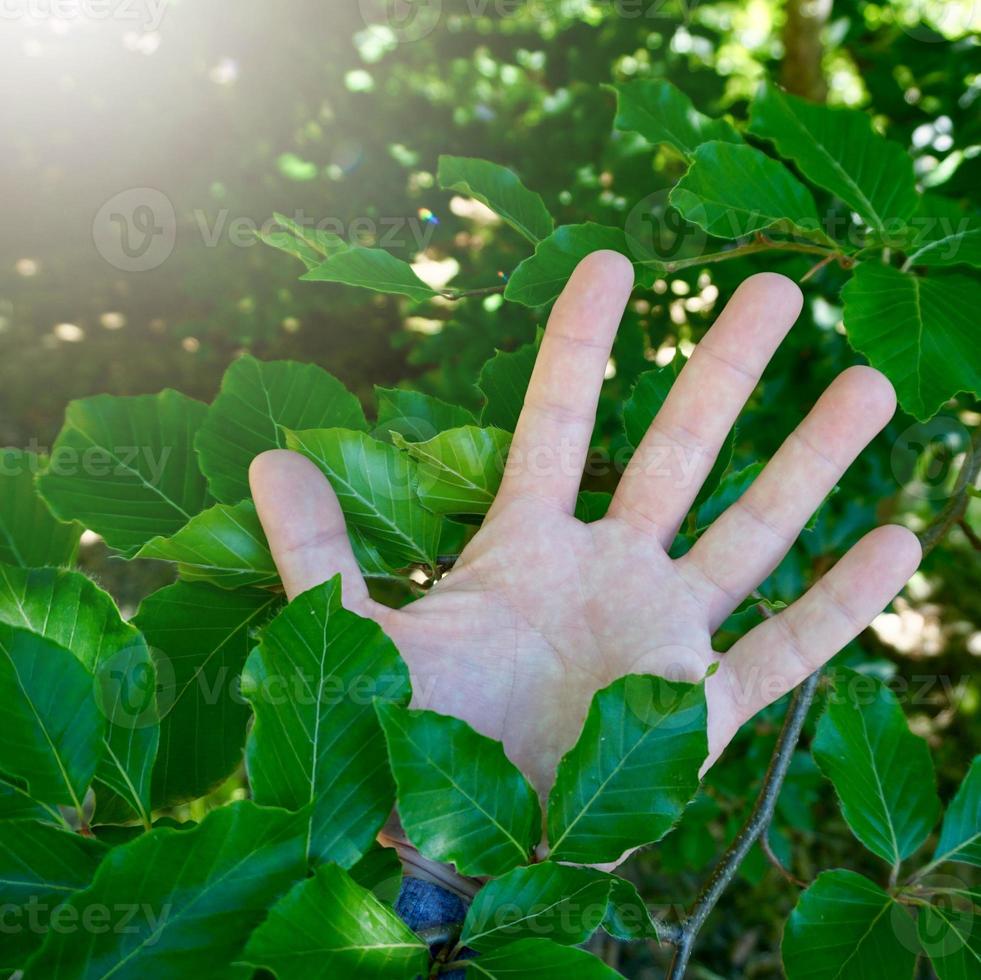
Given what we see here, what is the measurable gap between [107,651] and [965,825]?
0.74 m

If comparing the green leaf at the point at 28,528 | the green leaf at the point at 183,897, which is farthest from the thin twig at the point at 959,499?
the green leaf at the point at 28,528

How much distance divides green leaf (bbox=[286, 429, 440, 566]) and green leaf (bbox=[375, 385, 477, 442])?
0.31 ft

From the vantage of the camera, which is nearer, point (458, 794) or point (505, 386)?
point (458, 794)

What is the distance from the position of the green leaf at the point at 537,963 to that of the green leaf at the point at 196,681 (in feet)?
0.91

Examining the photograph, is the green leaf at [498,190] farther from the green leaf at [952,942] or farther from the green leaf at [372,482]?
the green leaf at [952,942]

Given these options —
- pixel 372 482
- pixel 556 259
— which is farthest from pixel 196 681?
pixel 556 259

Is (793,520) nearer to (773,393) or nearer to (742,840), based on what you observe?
(742,840)

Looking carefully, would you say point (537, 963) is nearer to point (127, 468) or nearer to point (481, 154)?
point (127, 468)

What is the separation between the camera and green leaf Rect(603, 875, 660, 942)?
568 millimetres

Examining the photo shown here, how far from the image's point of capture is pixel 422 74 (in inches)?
62.8

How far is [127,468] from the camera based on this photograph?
773 millimetres

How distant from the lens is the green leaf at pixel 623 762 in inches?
21.5

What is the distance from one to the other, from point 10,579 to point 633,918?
19.7 inches

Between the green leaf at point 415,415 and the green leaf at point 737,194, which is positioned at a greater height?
the green leaf at point 737,194
